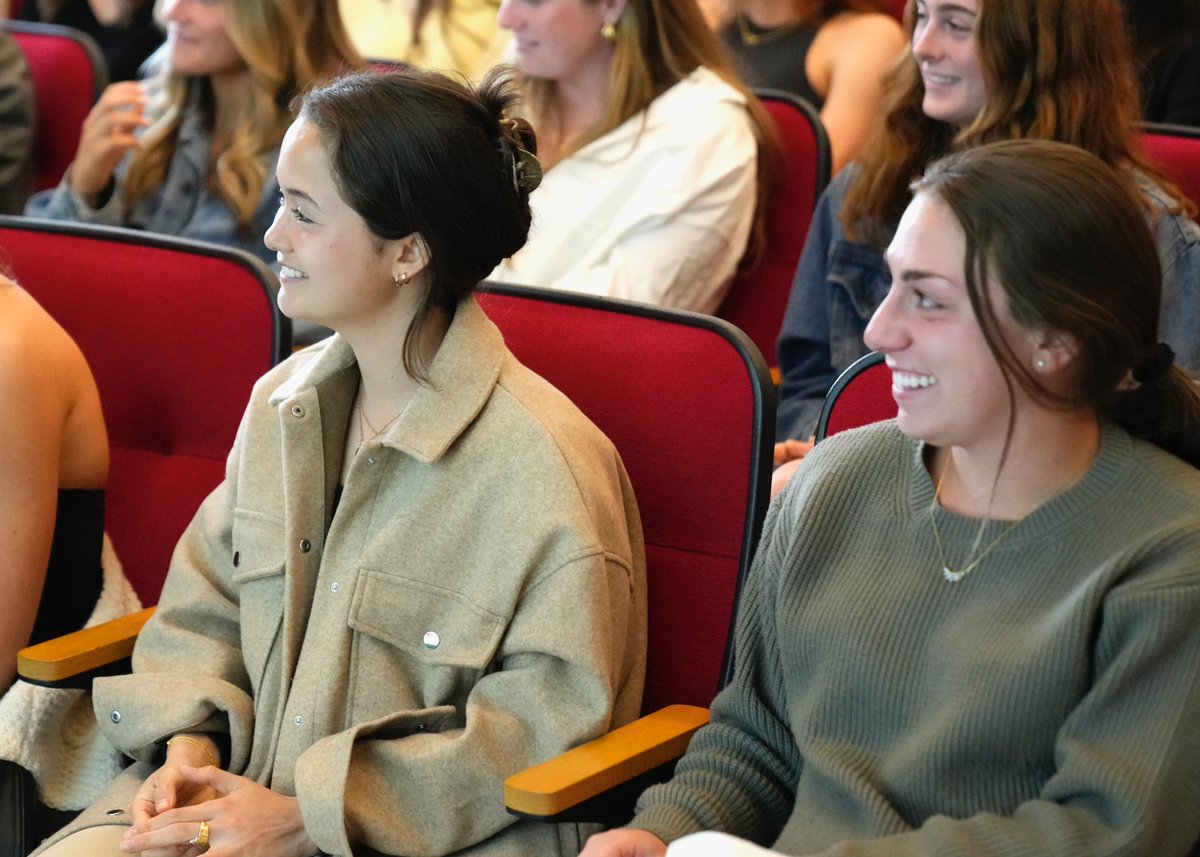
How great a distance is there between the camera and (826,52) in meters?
3.47

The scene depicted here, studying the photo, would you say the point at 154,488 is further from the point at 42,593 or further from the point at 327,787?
the point at 327,787

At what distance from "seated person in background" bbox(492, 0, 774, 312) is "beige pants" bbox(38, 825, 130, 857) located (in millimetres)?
1322

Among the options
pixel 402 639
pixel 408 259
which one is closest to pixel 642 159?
pixel 408 259

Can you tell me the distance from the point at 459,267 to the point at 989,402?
0.63 meters

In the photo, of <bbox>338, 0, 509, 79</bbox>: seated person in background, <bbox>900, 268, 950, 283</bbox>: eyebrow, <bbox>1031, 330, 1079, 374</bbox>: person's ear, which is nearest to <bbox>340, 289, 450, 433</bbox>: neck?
<bbox>900, 268, 950, 283</bbox>: eyebrow

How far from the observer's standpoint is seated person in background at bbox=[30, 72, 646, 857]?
169 cm

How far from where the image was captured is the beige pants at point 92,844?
1.72m

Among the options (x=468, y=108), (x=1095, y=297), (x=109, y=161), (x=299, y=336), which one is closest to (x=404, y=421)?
(x=468, y=108)

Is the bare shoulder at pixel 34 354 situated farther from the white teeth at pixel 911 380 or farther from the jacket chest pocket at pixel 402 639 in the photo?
the white teeth at pixel 911 380

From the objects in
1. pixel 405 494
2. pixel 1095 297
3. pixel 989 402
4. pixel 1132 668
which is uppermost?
pixel 1095 297

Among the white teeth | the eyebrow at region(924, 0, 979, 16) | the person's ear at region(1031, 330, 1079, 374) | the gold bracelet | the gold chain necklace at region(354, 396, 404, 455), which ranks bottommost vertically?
the gold bracelet

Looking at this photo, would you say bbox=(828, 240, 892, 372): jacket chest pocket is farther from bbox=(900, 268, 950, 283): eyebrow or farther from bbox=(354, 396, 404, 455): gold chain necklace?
bbox=(900, 268, 950, 283): eyebrow

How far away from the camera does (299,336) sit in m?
3.00

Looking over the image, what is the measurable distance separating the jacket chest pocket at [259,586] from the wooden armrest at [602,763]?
37cm
